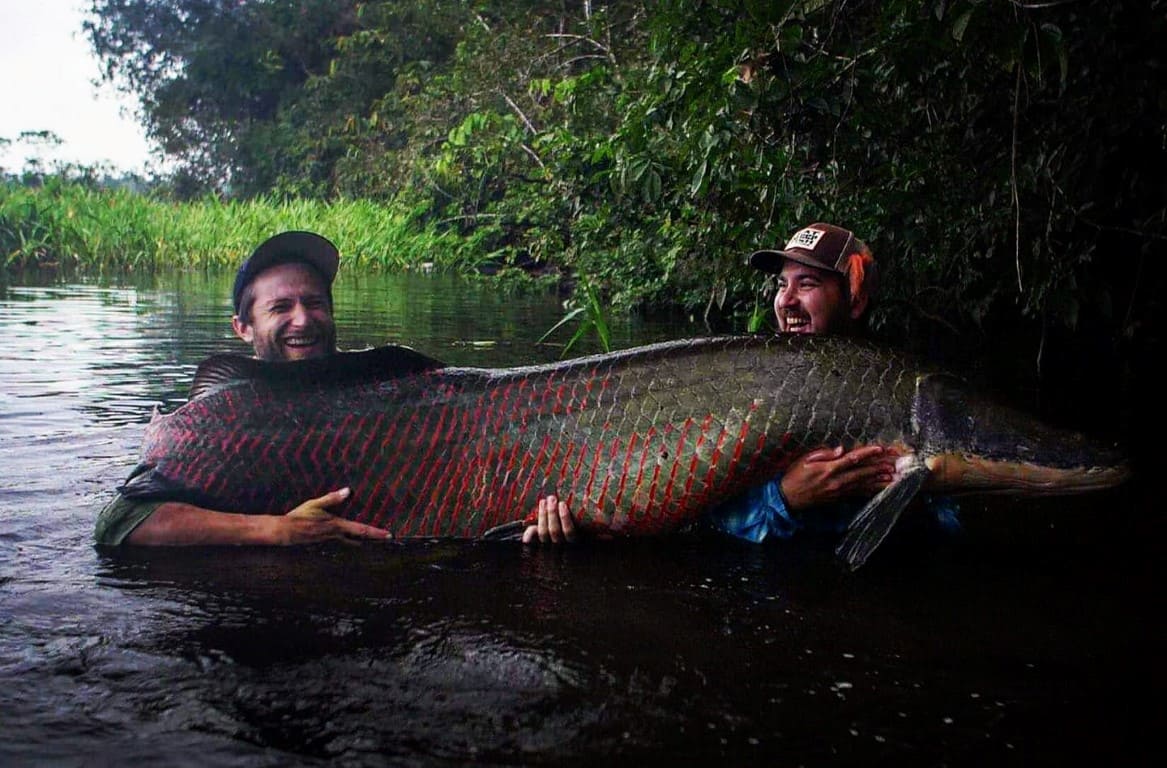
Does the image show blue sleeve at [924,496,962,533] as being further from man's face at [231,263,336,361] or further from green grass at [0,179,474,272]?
green grass at [0,179,474,272]

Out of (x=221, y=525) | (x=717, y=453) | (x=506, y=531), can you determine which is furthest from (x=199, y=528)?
(x=717, y=453)

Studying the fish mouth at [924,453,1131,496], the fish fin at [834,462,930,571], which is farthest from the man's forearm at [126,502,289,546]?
the fish mouth at [924,453,1131,496]

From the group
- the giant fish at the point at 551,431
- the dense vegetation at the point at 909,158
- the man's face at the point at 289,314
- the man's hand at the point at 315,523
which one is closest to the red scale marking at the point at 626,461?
the giant fish at the point at 551,431

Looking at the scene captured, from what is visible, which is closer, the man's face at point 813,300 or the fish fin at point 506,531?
the fish fin at point 506,531

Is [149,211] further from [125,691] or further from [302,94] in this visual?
[125,691]

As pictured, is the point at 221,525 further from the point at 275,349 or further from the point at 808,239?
the point at 808,239

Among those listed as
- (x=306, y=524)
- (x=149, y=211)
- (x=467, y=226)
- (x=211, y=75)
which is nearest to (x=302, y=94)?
(x=211, y=75)

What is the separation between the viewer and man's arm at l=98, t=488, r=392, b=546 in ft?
11.0

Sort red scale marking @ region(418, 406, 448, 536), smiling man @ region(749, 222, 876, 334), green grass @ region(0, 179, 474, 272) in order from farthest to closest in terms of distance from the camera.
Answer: green grass @ region(0, 179, 474, 272) → smiling man @ region(749, 222, 876, 334) → red scale marking @ region(418, 406, 448, 536)

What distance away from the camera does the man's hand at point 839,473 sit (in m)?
3.23

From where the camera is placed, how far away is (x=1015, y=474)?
3.19 m

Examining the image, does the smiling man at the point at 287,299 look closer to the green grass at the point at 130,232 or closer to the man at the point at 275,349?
the man at the point at 275,349

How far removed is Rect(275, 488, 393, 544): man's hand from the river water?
5cm

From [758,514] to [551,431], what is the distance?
705 millimetres
